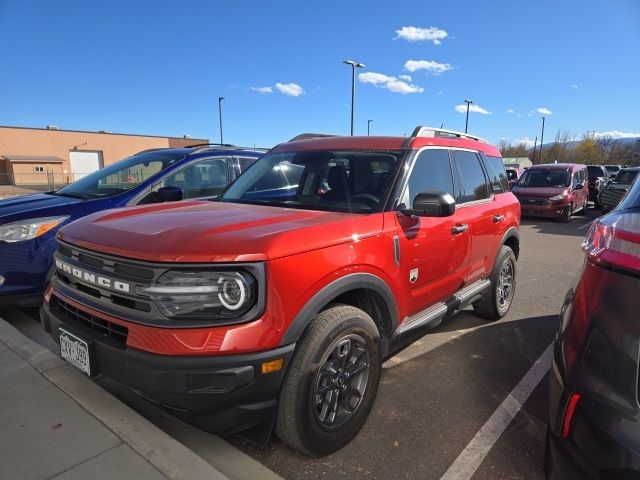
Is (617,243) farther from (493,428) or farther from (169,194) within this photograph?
(169,194)

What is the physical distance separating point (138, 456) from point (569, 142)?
79.5 meters

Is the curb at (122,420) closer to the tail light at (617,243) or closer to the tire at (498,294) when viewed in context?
the tail light at (617,243)

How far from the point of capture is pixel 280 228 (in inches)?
95.0

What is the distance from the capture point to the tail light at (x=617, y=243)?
1.59 metres

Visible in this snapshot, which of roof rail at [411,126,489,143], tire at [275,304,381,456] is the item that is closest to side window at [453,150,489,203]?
roof rail at [411,126,489,143]

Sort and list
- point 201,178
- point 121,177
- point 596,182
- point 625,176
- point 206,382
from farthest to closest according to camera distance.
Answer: point 596,182, point 625,176, point 201,178, point 121,177, point 206,382

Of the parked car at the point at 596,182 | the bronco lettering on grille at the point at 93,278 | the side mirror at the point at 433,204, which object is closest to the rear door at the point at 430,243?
the side mirror at the point at 433,204

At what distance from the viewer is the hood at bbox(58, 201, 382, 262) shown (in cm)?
213

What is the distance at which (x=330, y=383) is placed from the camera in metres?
2.54

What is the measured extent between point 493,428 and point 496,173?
2.90m

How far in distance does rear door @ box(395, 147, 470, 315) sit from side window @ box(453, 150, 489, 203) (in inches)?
7.6

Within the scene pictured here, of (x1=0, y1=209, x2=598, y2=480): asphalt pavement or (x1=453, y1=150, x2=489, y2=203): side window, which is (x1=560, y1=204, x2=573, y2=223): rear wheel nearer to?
(x1=0, y1=209, x2=598, y2=480): asphalt pavement

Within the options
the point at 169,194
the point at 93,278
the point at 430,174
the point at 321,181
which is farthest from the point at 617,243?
the point at 169,194

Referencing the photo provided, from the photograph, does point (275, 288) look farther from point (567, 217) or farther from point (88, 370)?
point (567, 217)
